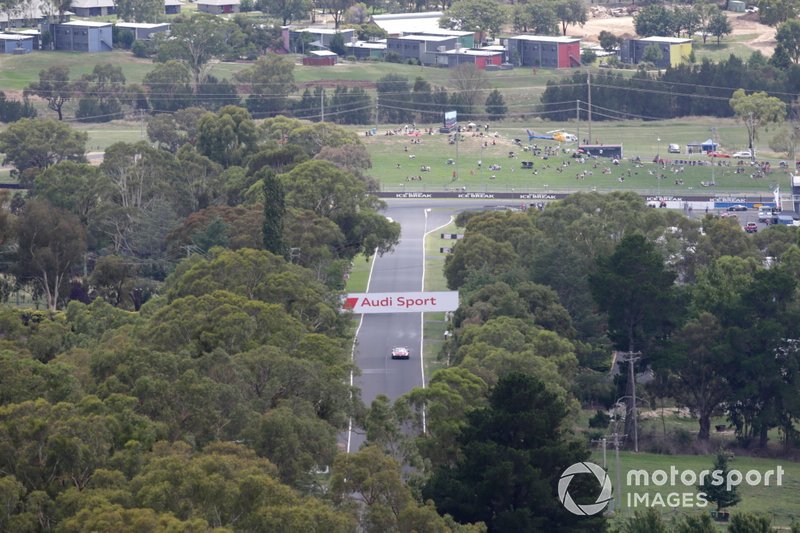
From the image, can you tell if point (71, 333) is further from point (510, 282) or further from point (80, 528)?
point (80, 528)

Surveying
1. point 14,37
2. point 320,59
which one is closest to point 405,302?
point 320,59

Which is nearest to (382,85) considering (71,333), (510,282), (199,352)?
(510,282)

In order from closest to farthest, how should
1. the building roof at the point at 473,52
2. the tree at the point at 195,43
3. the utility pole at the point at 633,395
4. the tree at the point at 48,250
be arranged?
the utility pole at the point at 633,395 → the tree at the point at 48,250 → the tree at the point at 195,43 → the building roof at the point at 473,52

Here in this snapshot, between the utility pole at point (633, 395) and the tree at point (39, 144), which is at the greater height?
the tree at point (39, 144)

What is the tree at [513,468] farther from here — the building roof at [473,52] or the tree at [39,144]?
the building roof at [473,52]

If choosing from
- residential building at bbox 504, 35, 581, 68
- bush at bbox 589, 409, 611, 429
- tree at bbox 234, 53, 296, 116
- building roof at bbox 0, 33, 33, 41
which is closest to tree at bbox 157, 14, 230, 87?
tree at bbox 234, 53, 296, 116

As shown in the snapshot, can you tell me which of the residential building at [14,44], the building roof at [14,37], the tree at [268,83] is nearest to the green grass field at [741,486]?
the tree at [268,83]

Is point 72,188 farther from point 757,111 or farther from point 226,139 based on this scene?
point 757,111

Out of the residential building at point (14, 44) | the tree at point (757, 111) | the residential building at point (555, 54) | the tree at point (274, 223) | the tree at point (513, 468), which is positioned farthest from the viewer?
the residential building at point (555, 54)

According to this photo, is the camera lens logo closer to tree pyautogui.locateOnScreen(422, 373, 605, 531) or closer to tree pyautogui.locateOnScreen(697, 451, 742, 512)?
tree pyautogui.locateOnScreen(422, 373, 605, 531)
